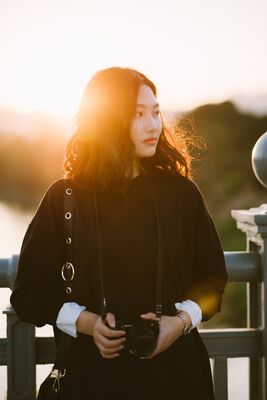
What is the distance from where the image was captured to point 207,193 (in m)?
22.6

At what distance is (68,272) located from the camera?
5.84 feet

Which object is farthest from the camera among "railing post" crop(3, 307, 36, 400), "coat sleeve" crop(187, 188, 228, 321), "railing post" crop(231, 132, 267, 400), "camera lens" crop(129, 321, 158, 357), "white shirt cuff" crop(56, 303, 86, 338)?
"railing post" crop(231, 132, 267, 400)

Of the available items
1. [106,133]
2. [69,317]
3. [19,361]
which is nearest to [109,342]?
[69,317]

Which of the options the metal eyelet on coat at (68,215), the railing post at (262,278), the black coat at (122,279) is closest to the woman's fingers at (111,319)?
the black coat at (122,279)

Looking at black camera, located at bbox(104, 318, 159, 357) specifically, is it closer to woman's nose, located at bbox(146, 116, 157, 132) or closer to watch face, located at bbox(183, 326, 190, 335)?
watch face, located at bbox(183, 326, 190, 335)

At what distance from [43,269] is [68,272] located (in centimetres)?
8

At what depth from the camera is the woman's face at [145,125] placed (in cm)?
183

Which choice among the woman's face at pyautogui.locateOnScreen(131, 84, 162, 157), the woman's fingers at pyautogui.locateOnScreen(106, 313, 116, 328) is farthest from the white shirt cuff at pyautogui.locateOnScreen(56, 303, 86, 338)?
the woman's face at pyautogui.locateOnScreen(131, 84, 162, 157)

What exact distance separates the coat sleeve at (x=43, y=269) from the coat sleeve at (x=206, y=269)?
430 mm

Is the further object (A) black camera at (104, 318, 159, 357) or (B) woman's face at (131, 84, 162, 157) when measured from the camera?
(B) woman's face at (131, 84, 162, 157)

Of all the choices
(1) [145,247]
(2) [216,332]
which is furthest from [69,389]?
(2) [216,332]

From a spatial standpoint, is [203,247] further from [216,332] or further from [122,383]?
[216,332]

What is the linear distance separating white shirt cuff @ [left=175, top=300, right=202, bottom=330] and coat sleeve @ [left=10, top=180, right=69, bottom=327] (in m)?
0.36

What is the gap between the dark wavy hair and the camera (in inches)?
72.0
